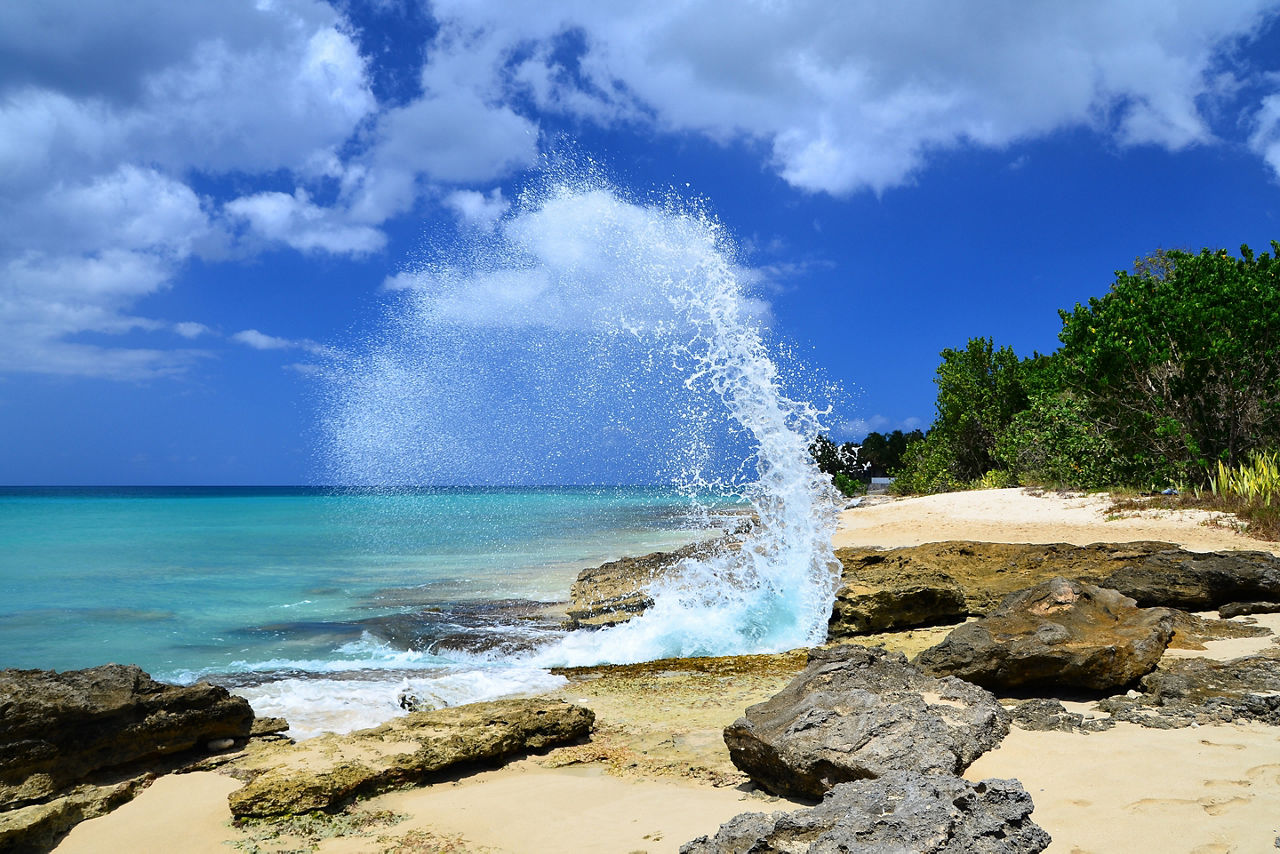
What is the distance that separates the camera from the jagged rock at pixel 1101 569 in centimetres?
763

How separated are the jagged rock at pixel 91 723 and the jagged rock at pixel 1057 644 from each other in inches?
208

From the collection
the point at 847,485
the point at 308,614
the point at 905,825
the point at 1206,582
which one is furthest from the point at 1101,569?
the point at 847,485

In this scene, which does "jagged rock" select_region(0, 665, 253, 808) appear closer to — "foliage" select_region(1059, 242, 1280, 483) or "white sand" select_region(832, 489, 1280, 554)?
"white sand" select_region(832, 489, 1280, 554)

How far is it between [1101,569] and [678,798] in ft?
24.0

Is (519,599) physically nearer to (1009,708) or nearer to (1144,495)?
(1009,708)

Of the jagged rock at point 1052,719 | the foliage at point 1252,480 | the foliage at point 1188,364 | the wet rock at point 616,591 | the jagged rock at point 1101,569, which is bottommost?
the wet rock at point 616,591

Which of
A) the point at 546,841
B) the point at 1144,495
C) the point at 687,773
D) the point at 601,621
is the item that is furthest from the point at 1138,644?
the point at 1144,495

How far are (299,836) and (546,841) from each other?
4.48 ft

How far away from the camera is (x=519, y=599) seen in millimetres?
14633

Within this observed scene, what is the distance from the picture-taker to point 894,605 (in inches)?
335

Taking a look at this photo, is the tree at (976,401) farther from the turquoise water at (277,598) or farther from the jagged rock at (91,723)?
the jagged rock at (91,723)

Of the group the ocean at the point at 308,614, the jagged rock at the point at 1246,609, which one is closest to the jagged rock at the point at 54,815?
the ocean at the point at 308,614

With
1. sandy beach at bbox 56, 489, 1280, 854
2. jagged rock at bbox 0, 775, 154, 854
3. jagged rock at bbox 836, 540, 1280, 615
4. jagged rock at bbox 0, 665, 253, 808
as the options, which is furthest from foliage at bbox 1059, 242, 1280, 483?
jagged rock at bbox 0, 775, 154, 854

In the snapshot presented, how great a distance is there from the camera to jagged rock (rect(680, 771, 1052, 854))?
2703mm
